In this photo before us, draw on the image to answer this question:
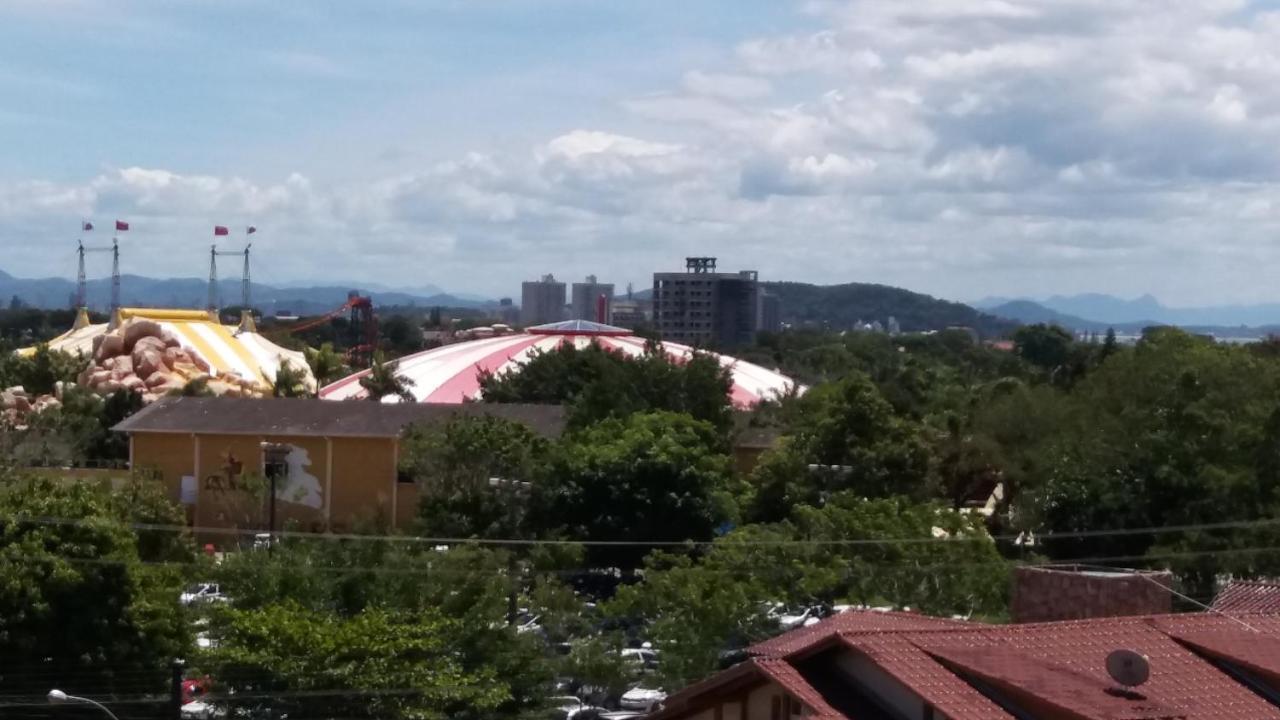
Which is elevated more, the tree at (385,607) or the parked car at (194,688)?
the tree at (385,607)

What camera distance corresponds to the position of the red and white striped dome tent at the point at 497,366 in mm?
85312

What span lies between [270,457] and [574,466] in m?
8.96

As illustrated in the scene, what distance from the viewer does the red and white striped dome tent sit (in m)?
85.3

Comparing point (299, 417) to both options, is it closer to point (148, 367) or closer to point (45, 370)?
point (148, 367)

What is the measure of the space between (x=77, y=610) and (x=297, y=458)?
105ft

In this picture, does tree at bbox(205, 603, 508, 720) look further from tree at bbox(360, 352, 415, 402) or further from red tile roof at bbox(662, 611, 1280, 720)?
tree at bbox(360, 352, 415, 402)

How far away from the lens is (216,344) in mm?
98000

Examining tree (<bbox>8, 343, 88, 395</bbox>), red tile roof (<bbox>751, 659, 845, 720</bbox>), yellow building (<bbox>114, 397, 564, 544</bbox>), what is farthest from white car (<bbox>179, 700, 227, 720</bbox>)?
tree (<bbox>8, 343, 88, 395</bbox>)

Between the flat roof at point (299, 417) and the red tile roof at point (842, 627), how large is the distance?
140 ft

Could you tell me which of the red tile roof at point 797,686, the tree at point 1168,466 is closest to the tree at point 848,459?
the tree at point 1168,466

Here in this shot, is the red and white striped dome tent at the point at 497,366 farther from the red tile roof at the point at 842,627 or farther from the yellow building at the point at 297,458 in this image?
the red tile roof at the point at 842,627

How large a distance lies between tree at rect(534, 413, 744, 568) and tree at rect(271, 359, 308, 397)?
35.5 metres

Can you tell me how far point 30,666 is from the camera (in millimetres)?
29141

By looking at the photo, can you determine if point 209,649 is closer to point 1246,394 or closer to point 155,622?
point 155,622
